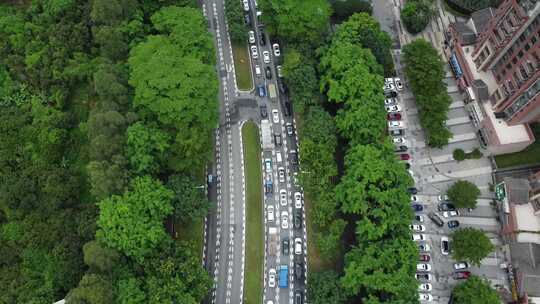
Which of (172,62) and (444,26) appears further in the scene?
(444,26)

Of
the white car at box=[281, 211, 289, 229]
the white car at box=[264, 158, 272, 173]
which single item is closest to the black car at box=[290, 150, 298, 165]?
the white car at box=[264, 158, 272, 173]

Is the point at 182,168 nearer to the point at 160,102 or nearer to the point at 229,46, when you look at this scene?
Answer: the point at 160,102

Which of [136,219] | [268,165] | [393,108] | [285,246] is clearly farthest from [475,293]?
[136,219]

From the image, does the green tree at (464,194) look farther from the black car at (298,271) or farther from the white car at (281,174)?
the white car at (281,174)

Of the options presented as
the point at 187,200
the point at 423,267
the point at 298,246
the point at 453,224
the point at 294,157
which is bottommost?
the point at 423,267

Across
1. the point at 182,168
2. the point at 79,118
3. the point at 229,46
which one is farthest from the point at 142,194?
the point at 229,46

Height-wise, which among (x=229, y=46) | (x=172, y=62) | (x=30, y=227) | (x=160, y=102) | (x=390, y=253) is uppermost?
(x=229, y=46)

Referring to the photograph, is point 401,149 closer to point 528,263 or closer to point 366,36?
point 366,36
